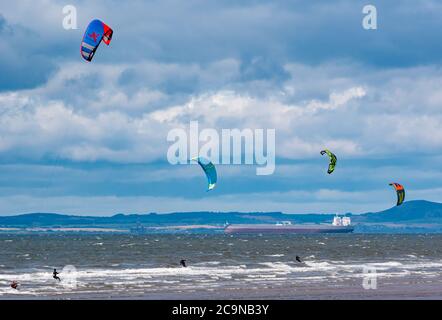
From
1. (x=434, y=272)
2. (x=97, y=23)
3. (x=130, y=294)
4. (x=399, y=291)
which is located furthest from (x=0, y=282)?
(x=434, y=272)

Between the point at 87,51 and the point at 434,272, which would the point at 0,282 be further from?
the point at 434,272

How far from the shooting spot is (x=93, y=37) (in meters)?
45.2

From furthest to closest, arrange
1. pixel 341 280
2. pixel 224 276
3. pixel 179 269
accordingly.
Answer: pixel 179 269, pixel 224 276, pixel 341 280

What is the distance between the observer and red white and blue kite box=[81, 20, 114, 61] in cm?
4446

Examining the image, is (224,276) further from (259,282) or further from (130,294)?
(130,294)

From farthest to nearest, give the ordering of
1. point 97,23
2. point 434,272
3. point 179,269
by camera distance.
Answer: point 179,269 → point 434,272 → point 97,23

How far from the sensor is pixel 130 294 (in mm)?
39562

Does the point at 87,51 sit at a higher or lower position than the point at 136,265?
higher

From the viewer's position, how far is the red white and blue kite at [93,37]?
44463 millimetres

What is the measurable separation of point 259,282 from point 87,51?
14.8m
